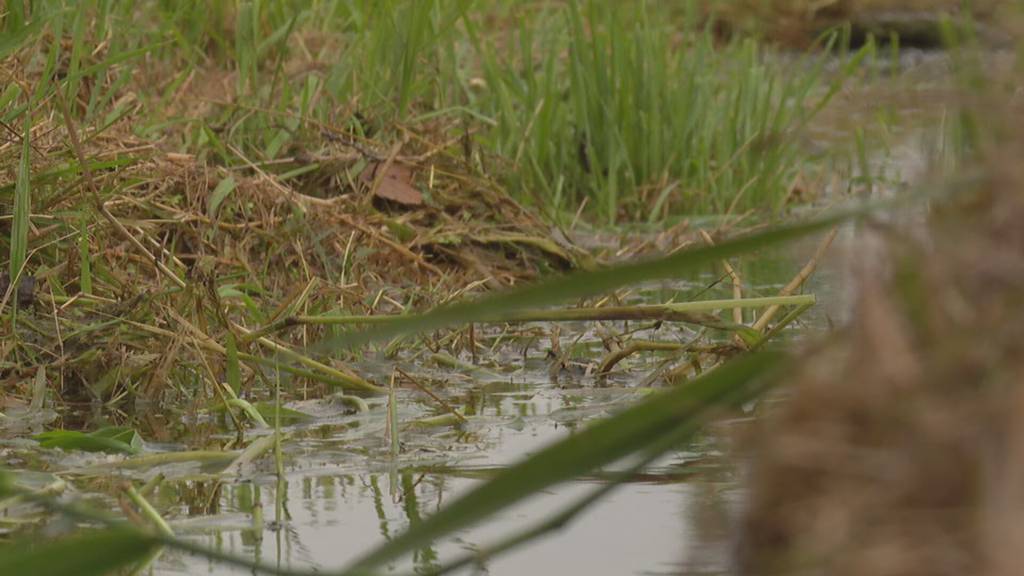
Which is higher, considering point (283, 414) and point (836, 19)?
point (836, 19)

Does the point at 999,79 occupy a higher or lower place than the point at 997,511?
higher

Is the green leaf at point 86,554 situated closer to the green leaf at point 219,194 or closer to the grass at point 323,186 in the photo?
the grass at point 323,186

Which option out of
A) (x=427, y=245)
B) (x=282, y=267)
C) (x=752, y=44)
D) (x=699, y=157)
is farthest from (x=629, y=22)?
(x=282, y=267)

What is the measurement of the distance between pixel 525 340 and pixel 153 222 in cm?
72

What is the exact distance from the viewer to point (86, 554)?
1.07 meters

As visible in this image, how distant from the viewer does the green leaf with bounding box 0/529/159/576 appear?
1.05 meters

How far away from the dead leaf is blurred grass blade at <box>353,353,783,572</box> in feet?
9.68

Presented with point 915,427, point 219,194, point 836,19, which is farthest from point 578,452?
point 836,19

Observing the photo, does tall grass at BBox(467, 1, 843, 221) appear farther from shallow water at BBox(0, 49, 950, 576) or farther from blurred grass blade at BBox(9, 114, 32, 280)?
blurred grass blade at BBox(9, 114, 32, 280)

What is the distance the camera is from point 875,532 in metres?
0.78

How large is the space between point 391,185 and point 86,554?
297 centimetres

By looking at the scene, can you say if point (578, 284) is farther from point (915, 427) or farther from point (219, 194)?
point (219, 194)

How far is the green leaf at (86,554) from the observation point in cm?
105

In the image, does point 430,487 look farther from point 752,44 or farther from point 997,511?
point 752,44
